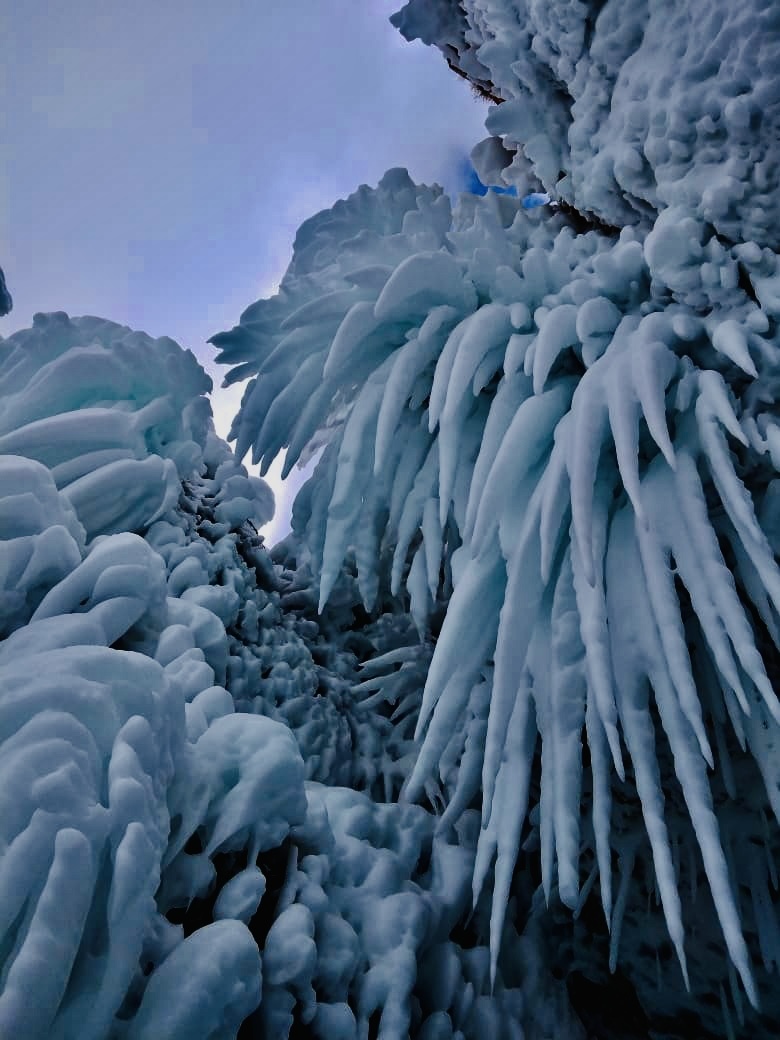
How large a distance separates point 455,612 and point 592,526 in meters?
0.16

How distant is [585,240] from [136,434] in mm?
596

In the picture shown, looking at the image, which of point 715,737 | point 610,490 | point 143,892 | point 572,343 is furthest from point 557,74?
point 143,892

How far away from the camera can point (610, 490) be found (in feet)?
2.43

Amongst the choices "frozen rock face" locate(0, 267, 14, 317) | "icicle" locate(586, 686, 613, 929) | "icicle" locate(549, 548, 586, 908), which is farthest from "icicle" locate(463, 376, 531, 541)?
"frozen rock face" locate(0, 267, 14, 317)

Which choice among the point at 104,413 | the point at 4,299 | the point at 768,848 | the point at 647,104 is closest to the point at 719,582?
the point at 768,848

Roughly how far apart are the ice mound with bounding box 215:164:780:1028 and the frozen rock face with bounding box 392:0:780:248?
44mm

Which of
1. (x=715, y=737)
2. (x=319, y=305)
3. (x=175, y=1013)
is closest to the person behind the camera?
(x=175, y=1013)

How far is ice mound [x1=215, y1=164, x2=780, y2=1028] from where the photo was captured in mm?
648

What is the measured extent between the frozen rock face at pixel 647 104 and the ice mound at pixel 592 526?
0.04 meters

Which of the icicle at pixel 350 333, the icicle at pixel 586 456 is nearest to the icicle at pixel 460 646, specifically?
the icicle at pixel 586 456

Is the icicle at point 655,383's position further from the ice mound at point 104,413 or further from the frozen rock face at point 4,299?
the frozen rock face at point 4,299

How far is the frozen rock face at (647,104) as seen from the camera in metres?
0.73

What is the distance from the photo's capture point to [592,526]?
67cm

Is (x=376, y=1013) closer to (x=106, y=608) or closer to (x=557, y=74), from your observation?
(x=106, y=608)
